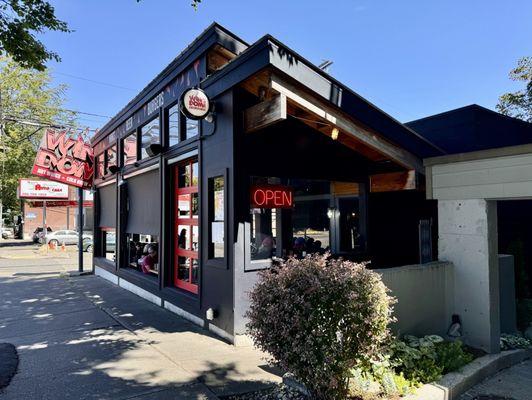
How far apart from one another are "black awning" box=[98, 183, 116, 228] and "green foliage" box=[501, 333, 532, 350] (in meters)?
10.3

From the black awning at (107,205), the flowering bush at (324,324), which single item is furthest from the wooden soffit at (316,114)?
the black awning at (107,205)

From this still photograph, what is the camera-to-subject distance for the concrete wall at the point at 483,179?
490 centimetres

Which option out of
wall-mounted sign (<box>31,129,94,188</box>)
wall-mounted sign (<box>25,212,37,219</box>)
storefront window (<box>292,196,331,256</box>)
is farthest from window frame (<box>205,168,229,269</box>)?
wall-mounted sign (<box>25,212,37,219</box>)

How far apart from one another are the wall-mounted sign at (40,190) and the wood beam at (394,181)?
29.6 meters

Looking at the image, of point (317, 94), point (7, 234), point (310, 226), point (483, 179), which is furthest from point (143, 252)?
point (7, 234)

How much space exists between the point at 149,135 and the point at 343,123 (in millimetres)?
5607

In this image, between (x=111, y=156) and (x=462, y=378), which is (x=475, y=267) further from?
(x=111, y=156)

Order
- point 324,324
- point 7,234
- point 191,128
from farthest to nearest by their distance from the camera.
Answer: point 7,234, point 191,128, point 324,324

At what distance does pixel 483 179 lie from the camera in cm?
529

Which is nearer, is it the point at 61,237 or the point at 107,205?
the point at 107,205

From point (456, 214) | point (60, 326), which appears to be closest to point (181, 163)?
point (60, 326)

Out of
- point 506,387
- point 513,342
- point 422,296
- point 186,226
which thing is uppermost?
point 186,226

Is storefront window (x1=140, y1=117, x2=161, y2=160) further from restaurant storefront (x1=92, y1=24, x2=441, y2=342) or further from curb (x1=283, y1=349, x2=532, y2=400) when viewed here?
curb (x1=283, y1=349, x2=532, y2=400)

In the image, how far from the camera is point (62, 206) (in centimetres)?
4056
